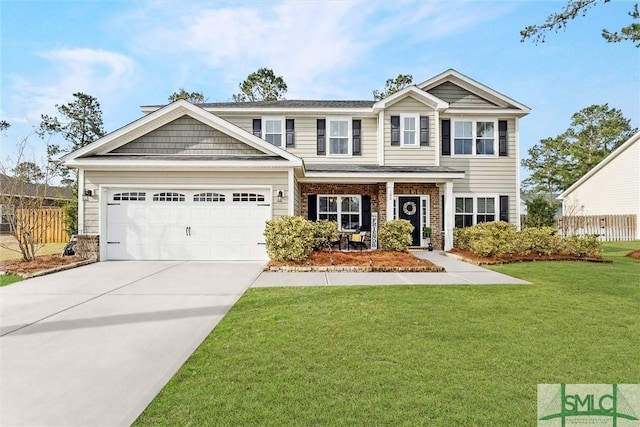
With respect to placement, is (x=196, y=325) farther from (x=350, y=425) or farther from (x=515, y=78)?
(x=515, y=78)

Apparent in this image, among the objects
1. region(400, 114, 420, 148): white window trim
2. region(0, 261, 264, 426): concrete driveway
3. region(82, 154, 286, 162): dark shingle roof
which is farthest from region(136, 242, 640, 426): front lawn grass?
region(400, 114, 420, 148): white window trim

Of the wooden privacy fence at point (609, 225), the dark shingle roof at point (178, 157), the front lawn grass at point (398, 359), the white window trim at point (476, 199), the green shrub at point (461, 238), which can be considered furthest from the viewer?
the wooden privacy fence at point (609, 225)

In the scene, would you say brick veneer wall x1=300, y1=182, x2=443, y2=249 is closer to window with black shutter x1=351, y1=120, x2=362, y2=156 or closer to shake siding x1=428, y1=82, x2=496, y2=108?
window with black shutter x1=351, y1=120, x2=362, y2=156

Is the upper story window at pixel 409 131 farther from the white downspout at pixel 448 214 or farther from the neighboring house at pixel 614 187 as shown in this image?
the neighboring house at pixel 614 187

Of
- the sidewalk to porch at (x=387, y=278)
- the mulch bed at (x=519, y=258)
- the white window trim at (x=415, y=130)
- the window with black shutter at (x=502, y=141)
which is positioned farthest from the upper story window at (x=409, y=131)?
the sidewalk to porch at (x=387, y=278)

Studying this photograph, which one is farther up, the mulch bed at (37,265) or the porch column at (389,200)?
the porch column at (389,200)

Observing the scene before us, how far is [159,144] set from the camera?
39.4 feet

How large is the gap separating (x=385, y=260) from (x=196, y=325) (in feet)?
21.6

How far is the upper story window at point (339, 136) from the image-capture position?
15.7 metres

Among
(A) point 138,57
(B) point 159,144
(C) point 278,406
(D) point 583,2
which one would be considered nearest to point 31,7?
(B) point 159,144

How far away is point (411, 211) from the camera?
15352 mm

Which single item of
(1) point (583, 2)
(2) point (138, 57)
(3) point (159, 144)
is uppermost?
(2) point (138, 57)

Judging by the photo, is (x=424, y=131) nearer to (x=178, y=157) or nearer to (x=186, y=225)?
(x=178, y=157)

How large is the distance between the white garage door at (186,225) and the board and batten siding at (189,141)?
1432 mm
